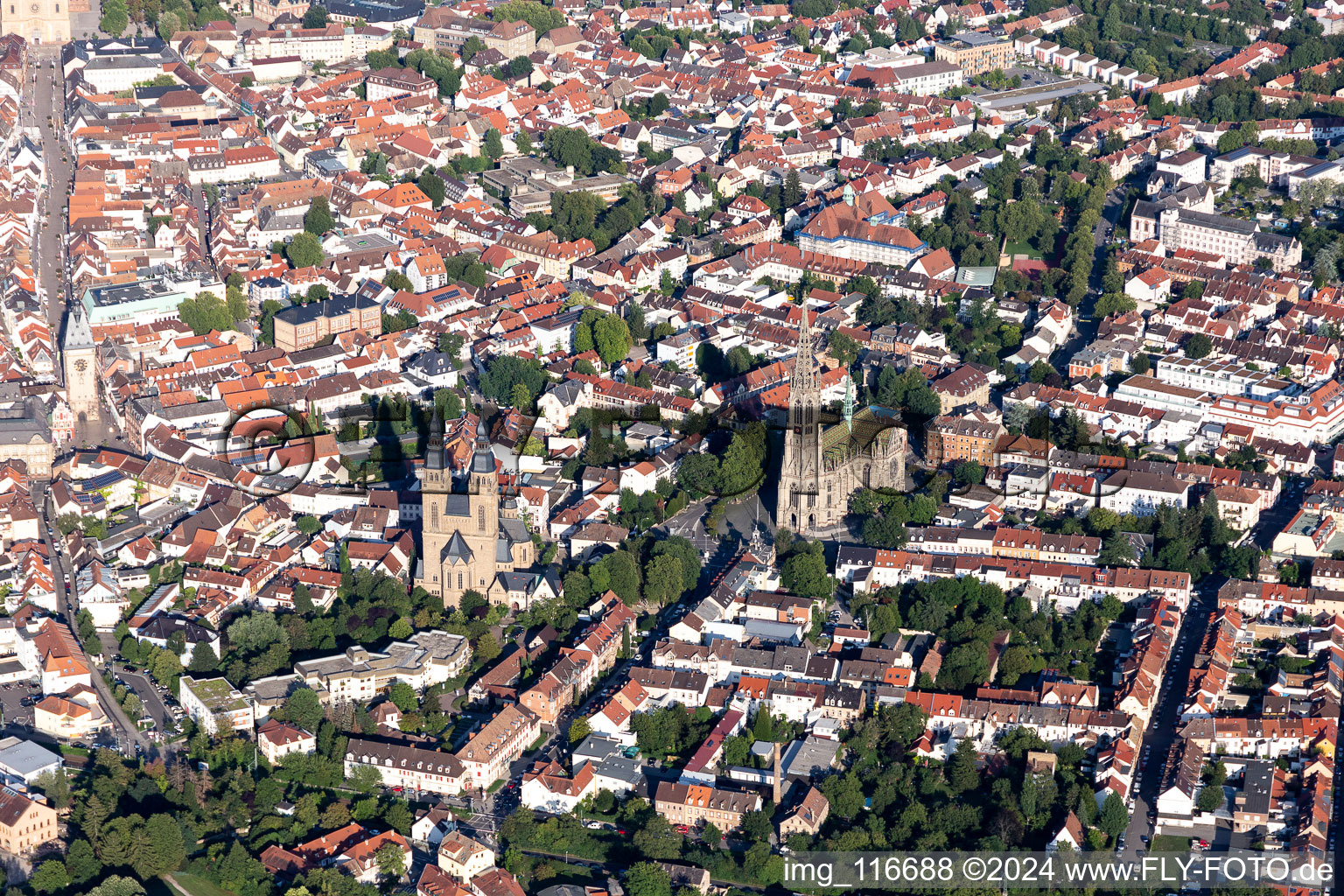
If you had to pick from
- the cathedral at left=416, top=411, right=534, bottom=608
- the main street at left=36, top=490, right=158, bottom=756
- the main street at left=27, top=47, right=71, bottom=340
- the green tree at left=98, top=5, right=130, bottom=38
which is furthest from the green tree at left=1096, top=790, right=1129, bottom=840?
the green tree at left=98, top=5, right=130, bottom=38

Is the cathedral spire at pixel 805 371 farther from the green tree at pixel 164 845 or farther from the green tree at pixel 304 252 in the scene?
the green tree at pixel 304 252

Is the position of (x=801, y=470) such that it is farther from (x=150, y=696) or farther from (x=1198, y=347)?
(x=150, y=696)

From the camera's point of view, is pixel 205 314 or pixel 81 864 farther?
pixel 205 314

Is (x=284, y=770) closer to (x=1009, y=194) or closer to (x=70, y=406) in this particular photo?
(x=70, y=406)

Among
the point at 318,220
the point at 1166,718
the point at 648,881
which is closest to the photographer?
the point at 648,881

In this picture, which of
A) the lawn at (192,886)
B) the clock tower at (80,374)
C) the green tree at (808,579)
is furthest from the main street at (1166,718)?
the clock tower at (80,374)

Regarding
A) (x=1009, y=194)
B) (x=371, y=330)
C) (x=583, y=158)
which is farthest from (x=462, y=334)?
(x=1009, y=194)

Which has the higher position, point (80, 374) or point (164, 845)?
point (80, 374)

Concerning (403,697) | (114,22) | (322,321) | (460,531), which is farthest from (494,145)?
(403,697)
